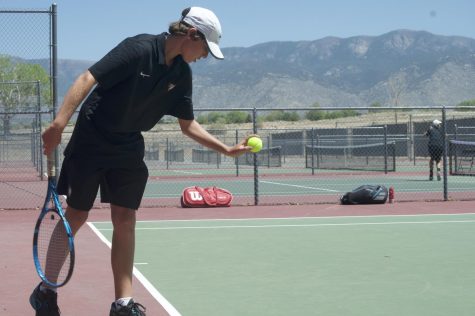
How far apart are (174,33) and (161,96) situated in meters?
0.36

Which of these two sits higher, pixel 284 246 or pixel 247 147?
pixel 247 147

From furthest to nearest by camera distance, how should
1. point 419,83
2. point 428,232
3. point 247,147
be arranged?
point 419,83 < point 428,232 < point 247,147

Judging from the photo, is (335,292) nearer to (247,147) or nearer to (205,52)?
(247,147)

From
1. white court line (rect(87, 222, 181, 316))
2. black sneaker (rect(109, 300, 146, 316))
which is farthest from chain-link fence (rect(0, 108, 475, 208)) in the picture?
black sneaker (rect(109, 300, 146, 316))

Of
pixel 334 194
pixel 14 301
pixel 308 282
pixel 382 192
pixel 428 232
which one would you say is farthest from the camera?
pixel 334 194

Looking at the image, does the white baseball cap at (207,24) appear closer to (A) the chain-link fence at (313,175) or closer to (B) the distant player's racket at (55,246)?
(B) the distant player's racket at (55,246)

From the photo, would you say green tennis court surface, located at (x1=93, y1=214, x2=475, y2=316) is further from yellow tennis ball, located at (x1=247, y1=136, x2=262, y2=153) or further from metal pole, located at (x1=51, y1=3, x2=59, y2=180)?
metal pole, located at (x1=51, y1=3, x2=59, y2=180)

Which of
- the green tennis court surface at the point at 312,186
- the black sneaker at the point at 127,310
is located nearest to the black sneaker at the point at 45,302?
the black sneaker at the point at 127,310

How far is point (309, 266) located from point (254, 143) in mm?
2425

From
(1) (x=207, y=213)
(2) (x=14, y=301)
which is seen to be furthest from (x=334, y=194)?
(2) (x=14, y=301)

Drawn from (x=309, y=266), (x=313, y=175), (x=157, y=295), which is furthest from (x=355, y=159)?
(x=157, y=295)

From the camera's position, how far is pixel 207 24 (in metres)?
4.80

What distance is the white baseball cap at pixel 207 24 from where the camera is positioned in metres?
4.80

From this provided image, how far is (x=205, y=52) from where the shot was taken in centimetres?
490
